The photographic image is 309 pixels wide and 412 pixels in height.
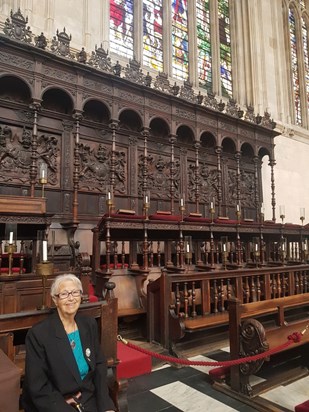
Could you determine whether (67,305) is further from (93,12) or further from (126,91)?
(93,12)

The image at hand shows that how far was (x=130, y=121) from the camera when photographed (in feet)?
26.2

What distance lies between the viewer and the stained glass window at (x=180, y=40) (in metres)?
10.3

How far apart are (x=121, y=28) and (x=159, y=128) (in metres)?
3.27

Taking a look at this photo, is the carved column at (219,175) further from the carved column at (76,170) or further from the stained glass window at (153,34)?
the carved column at (76,170)

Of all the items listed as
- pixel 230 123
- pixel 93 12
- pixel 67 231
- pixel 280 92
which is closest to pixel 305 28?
pixel 280 92

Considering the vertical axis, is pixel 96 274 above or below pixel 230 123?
below

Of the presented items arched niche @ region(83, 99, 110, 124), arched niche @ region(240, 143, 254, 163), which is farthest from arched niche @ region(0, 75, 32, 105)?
arched niche @ region(240, 143, 254, 163)

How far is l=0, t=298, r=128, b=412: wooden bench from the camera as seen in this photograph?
188 centimetres

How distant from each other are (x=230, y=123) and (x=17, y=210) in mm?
6906

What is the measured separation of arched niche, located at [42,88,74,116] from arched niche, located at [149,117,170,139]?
6.95 ft

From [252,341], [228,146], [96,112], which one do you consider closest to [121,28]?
[96,112]

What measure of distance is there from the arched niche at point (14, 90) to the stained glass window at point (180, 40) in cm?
523

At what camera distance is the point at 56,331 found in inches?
69.6

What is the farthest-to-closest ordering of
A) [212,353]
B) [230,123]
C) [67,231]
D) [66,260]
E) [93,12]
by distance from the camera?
[230,123]
[93,12]
[67,231]
[66,260]
[212,353]
